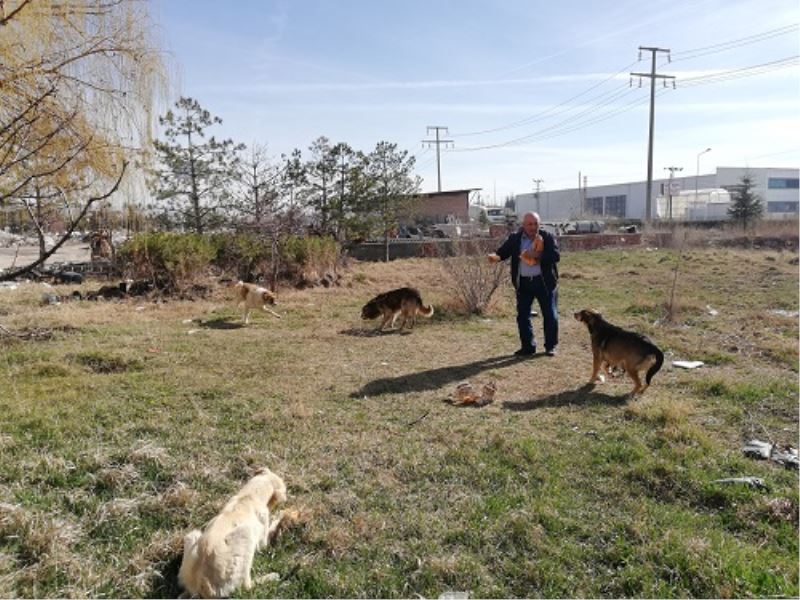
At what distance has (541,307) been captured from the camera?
25.3 ft

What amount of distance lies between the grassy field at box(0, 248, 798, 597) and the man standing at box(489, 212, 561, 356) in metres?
0.36

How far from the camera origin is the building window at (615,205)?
74.8m

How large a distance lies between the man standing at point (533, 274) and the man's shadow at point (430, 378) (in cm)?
48

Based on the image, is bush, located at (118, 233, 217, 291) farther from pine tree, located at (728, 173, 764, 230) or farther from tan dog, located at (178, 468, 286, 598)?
pine tree, located at (728, 173, 764, 230)

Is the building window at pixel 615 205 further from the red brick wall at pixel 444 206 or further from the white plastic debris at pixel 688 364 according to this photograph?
the white plastic debris at pixel 688 364

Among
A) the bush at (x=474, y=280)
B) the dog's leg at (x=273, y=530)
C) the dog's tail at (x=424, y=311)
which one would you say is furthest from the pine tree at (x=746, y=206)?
the dog's leg at (x=273, y=530)

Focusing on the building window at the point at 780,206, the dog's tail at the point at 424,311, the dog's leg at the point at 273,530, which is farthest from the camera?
the building window at the point at 780,206

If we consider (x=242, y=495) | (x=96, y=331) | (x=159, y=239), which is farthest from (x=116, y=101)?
(x=159, y=239)

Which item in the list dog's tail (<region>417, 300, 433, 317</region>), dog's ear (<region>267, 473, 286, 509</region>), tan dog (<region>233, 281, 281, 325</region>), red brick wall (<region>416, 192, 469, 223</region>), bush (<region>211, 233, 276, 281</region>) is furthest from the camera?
red brick wall (<region>416, 192, 469, 223</region>)

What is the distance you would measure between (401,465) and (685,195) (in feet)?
242

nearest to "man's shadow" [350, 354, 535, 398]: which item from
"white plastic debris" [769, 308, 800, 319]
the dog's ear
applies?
the dog's ear

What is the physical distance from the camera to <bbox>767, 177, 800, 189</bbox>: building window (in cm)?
6912

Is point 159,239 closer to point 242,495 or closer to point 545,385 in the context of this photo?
point 545,385

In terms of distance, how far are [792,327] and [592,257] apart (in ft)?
47.6
